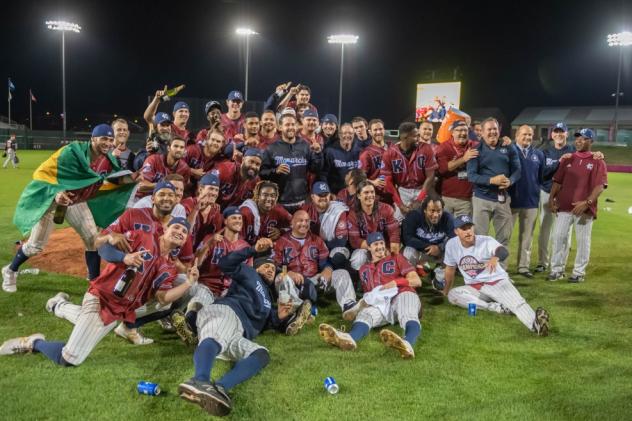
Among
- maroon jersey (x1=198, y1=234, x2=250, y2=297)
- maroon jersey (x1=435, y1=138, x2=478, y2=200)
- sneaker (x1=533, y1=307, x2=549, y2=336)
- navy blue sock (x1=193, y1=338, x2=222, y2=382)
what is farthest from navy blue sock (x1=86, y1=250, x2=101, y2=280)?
sneaker (x1=533, y1=307, x2=549, y2=336)

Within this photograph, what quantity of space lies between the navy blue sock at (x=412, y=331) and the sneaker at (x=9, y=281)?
443cm

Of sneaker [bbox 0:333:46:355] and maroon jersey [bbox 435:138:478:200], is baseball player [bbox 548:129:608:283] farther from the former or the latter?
sneaker [bbox 0:333:46:355]

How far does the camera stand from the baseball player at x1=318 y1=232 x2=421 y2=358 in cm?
462

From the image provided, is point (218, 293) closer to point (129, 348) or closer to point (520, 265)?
point (129, 348)

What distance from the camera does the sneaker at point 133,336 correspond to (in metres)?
4.72

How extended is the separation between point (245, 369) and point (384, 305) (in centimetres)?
190

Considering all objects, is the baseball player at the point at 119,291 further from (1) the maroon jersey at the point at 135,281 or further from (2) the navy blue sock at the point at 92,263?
(2) the navy blue sock at the point at 92,263

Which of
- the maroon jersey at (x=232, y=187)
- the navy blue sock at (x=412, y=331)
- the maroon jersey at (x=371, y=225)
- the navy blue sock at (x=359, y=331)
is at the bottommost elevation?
the navy blue sock at (x=359, y=331)

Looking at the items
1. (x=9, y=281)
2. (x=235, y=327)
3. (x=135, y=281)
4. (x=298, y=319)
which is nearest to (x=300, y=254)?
(x=298, y=319)

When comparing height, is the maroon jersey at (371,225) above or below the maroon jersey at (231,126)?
below

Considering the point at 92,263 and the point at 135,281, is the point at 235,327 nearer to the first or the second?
the point at 135,281

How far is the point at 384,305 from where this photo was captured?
5348 millimetres

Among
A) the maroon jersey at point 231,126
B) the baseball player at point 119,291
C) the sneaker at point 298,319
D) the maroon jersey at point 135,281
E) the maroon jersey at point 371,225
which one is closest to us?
the baseball player at point 119,291

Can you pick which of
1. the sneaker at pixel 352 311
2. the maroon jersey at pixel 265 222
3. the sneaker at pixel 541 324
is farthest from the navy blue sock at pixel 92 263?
the sneaker at pixel 541 324
